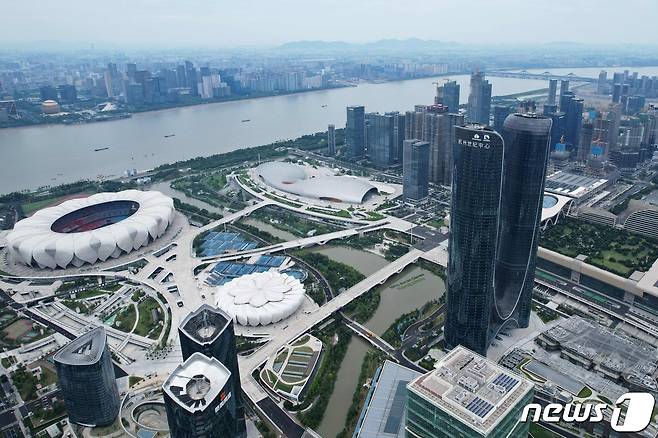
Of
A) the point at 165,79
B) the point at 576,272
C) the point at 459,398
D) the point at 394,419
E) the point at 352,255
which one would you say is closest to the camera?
the point at 459,398

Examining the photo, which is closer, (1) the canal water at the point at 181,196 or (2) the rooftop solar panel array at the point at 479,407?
(2) the rooftop solar panel array at the point at 479,407

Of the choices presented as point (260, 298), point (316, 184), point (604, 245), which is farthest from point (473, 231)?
point (316, 184)

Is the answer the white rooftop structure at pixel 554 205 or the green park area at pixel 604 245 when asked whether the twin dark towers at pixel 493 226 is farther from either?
the white rooftop structure at pixel 554 205

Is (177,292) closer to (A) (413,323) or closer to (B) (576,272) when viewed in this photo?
(A) (413,323)

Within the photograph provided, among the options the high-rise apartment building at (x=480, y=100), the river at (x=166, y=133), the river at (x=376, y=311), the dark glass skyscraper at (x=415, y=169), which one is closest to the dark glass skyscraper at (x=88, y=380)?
the river at (x=376, y=311)

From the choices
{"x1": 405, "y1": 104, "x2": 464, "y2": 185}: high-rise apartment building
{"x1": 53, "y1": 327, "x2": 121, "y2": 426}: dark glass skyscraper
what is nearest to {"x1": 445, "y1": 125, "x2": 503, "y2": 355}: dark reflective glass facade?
{"x1": 53, "y1": 327, "x2": 121, "y2": 426}: dark glass skyscraper

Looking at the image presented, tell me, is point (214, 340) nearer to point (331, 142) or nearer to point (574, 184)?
point (574, 184)

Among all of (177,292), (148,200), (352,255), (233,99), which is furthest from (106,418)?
(233,99)
